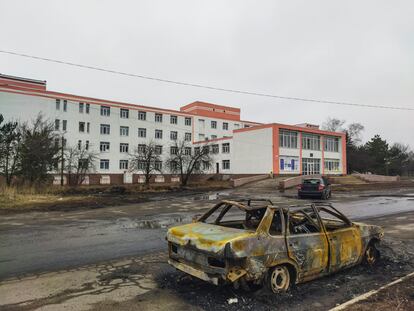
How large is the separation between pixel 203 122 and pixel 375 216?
5540 cm

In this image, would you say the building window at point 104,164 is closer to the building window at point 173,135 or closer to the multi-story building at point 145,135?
the multi-story building at point 145,135

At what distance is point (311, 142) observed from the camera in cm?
5612

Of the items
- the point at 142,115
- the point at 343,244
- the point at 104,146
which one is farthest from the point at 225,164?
the point at 343,244

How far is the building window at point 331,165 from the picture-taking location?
5856cm

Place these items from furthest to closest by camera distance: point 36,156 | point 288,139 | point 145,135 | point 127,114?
point 145,135
point 127,114
point 288,139
point 36,156

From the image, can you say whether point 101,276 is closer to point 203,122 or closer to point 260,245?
point 260,245

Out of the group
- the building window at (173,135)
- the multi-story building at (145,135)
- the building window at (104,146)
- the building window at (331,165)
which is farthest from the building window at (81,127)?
the building window at (331,165)

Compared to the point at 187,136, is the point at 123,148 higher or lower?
Answer: lower

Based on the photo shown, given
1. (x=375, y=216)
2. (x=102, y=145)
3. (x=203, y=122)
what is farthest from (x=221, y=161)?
(x=375, y=216)

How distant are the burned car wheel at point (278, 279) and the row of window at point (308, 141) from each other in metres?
46.5

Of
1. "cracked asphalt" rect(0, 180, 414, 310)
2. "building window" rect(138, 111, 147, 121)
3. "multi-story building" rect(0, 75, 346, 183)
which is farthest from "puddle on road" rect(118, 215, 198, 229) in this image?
"building window" rect(138, 111, 147, 121)

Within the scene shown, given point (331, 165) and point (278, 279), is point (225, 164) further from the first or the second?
point (278, 279)

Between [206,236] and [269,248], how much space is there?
37.0 inches

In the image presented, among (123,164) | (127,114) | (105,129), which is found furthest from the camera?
(127,114)
